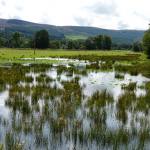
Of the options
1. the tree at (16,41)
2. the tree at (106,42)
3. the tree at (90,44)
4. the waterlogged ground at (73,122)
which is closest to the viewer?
the waterlogged ground at (73,122)

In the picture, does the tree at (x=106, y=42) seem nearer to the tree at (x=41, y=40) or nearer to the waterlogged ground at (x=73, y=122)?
the tree at (x=41, y=40)

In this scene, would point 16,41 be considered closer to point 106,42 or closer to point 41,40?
point 41,40

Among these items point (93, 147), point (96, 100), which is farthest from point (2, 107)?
point (93, 147)

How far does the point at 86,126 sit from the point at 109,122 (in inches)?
54.0

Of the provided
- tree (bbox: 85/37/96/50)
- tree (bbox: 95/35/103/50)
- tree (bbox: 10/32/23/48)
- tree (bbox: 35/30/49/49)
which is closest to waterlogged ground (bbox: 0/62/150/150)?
tree (bbox: 35/30/49/49)

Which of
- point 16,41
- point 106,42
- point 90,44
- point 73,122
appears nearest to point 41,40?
point 16,41

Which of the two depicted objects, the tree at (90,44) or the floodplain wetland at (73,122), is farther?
the tree at (90,44)

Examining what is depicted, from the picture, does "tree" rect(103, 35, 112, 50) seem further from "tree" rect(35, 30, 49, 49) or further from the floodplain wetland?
the floodplain wetland

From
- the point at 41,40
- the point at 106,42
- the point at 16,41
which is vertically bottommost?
the point at 16,41

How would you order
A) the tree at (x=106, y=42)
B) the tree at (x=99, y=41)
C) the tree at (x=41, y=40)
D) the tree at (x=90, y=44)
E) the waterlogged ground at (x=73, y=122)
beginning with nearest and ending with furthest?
1. the waterlogged ground at (x=73, y=122)
2. the tree at (x=41, y=40)
3. the tree at (x=90, y=44)
4. the tree at (x=99, y=41)
5. the tree at (x=106, y=42)

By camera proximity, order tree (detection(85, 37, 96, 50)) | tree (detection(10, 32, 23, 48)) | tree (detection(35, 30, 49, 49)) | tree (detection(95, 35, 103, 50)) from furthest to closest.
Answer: tree (detection(95, 35, 103, 50)) → tree (detection(85, 37, 96, 50)) → tree (detection(10, 32, 23, 48)) → tree (detection(35, 30, 49, 49))

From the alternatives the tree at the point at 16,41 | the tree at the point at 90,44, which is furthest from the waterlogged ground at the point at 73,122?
the tree at the point at 90,44

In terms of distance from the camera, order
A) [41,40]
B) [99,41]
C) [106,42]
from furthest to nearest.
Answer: [106,42], [99,41], [41,40]

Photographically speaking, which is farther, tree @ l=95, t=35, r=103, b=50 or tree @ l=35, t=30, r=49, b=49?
tree @ l=95, t=35, r=103, b=50
